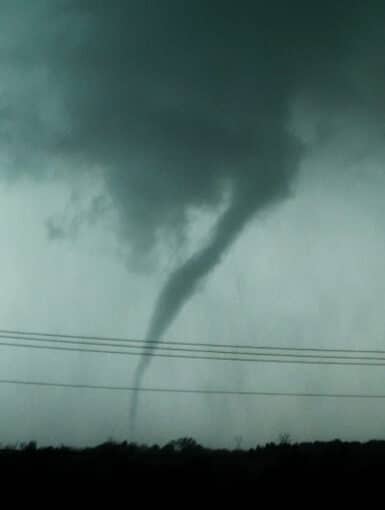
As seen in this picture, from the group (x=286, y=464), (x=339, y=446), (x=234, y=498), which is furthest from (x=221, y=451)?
(x=234, y=498)

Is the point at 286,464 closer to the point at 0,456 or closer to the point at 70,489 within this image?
the point at 70,489

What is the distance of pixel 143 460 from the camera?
40.6 m

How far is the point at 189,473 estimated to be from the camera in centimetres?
3784

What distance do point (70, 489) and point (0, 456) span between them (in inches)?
303

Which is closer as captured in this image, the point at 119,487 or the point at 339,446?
the point at 119,487

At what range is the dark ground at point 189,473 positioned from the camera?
35.4m

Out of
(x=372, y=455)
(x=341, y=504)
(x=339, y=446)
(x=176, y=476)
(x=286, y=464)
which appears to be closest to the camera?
(x=341, y=504)

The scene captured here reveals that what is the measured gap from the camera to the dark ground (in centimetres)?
3541

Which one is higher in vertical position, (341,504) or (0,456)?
(0,456)

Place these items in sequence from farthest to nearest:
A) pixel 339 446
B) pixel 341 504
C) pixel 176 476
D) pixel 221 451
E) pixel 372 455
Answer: pixel 221 451, pixel 339 446, pixel 372 455, pixel 176 476, pixel 341 504

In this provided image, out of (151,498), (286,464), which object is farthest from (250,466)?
(151,498)

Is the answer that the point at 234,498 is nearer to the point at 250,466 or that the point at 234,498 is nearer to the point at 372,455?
the point at 250,466

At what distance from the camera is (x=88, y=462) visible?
3959 cm

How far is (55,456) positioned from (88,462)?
311 centimetres
